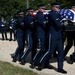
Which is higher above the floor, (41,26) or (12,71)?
(41,26)

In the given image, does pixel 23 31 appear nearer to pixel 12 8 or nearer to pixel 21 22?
pixel 21 22

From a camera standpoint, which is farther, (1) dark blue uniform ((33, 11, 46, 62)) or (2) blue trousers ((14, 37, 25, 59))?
(2) blue trousers ((14, 37, 25, 59))

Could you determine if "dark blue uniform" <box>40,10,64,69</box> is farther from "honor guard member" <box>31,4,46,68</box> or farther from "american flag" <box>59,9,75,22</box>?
"american flag" <box>59,9,75,22</box>

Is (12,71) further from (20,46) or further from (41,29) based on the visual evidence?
(20,46)

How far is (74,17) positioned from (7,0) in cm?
3018

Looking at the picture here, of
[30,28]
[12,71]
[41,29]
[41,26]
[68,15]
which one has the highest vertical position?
[68,15]

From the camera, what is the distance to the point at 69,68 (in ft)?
35.4

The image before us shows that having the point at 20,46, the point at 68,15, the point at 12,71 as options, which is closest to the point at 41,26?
the point at 68,15

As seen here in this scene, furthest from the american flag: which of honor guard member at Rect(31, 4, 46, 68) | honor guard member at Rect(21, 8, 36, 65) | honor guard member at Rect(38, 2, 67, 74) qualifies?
honor guard member at Rect(21, 8, 36, 65)

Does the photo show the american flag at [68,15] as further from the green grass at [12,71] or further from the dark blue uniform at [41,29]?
the green grass at [12,71]

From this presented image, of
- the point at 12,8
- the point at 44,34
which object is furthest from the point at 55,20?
the point at 12,8

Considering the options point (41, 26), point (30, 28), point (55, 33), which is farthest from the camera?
point (30, 28)

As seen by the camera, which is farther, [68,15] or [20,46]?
[20,46]

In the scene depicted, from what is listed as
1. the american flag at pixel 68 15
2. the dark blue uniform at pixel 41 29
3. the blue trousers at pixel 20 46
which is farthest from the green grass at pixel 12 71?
the american flag at pixel 68 15
